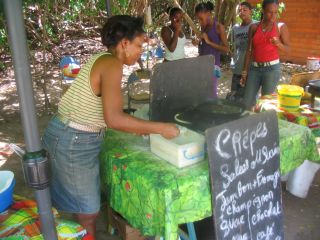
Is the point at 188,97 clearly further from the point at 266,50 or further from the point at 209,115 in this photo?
the point at 266,50

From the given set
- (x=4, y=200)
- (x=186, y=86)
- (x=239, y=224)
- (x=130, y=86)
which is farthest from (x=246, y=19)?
(x=4, y=200)

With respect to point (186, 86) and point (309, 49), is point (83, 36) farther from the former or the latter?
point (186, 86)

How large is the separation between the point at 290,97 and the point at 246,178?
1.15m

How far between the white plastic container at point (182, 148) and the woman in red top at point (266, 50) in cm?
197

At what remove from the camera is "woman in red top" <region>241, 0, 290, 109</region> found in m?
3.63

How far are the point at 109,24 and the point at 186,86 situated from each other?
0.72m

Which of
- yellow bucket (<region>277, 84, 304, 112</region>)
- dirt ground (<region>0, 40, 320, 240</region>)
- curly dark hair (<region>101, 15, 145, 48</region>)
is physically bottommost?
dirt ground (<region>0, 40, 320, 240</region>)

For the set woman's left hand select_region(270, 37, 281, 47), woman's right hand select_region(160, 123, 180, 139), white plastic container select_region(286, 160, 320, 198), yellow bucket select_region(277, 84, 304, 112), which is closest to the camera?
woman's right hand select_region(160, 123, 180, 139)

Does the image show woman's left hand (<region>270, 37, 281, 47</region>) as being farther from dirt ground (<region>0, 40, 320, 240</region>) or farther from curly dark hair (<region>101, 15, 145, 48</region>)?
curly dark hair (<region>101, 15, 145, 48</region>)

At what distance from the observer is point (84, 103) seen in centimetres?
180

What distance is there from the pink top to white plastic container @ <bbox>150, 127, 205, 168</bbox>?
229 centimetres

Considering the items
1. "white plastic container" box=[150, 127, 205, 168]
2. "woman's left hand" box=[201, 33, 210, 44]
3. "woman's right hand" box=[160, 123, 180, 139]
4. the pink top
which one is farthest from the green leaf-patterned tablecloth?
"woman's left hand" box=[201, 33, 210, 44]

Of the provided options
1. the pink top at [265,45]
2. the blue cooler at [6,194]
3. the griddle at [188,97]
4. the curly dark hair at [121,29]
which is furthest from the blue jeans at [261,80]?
the blue cooler at [6,194]

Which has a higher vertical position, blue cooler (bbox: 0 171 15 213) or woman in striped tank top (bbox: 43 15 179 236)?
woman in striped tank top (bbox: 43 15 179 236)
